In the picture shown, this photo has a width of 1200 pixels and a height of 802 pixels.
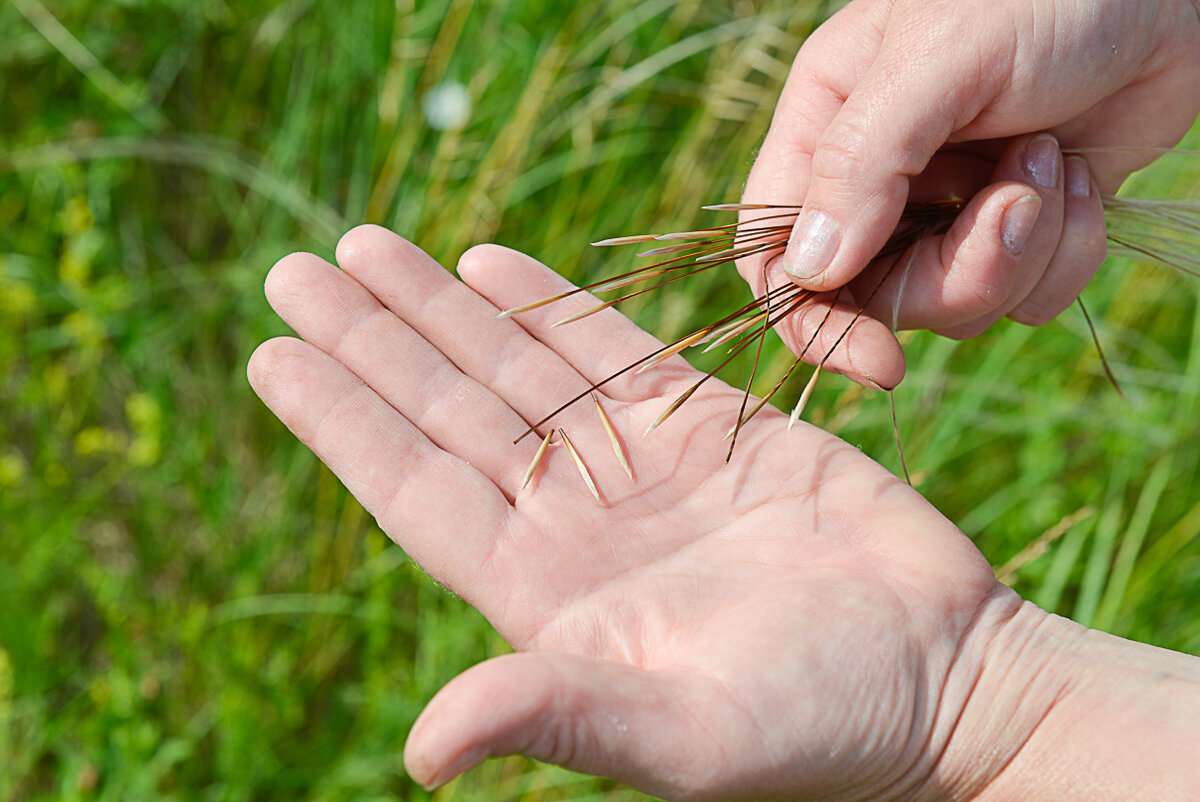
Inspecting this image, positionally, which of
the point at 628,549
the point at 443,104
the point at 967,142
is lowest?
the point at 628,549

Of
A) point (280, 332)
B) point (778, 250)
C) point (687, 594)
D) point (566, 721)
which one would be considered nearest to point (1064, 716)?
point (687, 594)

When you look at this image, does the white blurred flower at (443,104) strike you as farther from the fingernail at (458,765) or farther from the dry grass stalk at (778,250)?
the fingernail at (458,765)

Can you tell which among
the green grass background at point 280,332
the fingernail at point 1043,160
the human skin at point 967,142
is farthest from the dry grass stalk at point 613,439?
the fingernail at point 1043,160

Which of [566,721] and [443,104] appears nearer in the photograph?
[566,721]

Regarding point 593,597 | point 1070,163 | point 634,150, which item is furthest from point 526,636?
point 634,150

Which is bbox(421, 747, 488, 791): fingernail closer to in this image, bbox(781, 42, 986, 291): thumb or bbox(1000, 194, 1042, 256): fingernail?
bbox(781, 42, 986, 291): thumb

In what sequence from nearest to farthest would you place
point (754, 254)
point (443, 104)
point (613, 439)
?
point (613, 439)
point (754, 254)
point (443, 104)

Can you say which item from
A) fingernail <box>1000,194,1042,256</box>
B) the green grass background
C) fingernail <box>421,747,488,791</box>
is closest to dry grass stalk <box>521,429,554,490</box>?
fingernail <box>421,747,488,791</box>

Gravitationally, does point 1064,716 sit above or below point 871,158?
below

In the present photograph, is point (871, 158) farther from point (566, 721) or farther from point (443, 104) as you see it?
point (443, 104)
